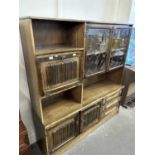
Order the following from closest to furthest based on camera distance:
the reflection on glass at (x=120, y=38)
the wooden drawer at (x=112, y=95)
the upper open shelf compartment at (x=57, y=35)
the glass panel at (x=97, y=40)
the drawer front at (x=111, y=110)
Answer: the upper open shelf compartment at (x=57, y=35), the glass panel at (x=97, y=40), the reflection on glass at (x=120, y=38), the wooden drawer at (x=112, y=95), the drawer front at (x=111, y=110)

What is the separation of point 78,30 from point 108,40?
518 millimetres

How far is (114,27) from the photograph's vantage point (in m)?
1.73

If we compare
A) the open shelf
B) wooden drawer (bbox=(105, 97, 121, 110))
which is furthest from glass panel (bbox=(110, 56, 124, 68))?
wooden drawer (bbox=(105, 97, 121, 110))

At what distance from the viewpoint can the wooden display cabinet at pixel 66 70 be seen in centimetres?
125

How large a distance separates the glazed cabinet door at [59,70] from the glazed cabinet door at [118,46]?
69 cm

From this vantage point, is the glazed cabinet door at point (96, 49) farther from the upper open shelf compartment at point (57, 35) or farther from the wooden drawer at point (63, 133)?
the wooden drawer at point (63, 133)

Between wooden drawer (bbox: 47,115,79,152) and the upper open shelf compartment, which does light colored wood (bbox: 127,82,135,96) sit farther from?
the upper open shelf compartment

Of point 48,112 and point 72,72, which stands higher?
point 72,72

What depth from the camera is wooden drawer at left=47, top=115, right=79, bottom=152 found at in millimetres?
1560

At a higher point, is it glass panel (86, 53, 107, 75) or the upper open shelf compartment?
the upper open shelf compartment

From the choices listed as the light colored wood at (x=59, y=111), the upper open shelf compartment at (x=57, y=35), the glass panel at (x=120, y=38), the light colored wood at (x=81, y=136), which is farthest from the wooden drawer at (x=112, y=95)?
the upper open shelf compartment at (x=57, y=35)
